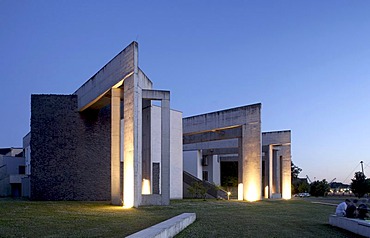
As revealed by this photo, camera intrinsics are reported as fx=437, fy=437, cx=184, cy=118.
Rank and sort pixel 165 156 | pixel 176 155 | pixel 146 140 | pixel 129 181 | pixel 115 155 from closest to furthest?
pixel 129 181
pixel 165 156
pixel 115 155
pixel 146 140
pixel 176 155

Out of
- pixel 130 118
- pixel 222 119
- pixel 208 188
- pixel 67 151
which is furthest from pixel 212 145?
pixel 130 118

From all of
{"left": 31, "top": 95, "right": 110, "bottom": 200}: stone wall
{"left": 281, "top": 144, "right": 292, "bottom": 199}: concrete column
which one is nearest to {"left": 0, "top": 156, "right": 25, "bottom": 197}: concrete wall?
{"left": 31, "top": 95, "right": 110, "bottom": 200}: stone wall

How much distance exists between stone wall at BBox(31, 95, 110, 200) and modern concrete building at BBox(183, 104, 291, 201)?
8686 mm

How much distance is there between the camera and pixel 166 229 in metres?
8.52

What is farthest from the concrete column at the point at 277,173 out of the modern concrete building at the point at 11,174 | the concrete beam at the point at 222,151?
the modern concrete building at the point at 11,174

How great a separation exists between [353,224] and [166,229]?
5.26 meters

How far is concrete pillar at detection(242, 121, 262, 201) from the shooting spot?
28.2 meters

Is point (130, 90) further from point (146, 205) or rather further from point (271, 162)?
point (271, 162)

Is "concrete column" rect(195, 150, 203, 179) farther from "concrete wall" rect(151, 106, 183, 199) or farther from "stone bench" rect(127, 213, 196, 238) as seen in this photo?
"stone bench" rect(127, 213, 196, 238)

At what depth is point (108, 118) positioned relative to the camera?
2708 cm

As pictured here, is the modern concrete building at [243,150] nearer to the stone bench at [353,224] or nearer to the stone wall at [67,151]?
the stone wall at [67,151]

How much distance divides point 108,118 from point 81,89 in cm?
247

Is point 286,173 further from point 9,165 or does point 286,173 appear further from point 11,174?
point 9,165

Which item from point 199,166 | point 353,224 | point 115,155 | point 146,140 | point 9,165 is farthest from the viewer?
point 199,166
